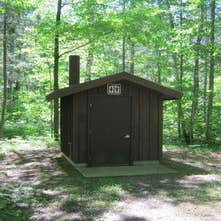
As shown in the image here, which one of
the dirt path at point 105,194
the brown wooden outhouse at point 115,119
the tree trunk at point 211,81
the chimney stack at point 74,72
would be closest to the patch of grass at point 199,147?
the tree trunk at point 211,81

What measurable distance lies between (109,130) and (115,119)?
357mm

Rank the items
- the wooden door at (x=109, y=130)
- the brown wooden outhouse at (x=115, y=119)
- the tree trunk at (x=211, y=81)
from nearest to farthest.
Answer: the brown wooden outhouse at (x=115, y=119), the wooden door at (x=109, y=130), the tree trunk at (x=211, y=81)

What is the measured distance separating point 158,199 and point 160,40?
9.18 m

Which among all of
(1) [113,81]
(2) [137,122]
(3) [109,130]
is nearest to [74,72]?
(1) [113,81]

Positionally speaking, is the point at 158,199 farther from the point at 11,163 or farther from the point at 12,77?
the point at 12,77

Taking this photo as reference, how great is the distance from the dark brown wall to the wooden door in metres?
0.16

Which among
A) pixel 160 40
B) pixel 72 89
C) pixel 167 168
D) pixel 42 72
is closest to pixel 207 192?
pixel 167 168

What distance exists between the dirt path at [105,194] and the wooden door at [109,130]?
107 centimetres

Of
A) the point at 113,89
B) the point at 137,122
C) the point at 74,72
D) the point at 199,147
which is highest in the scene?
the point at 74,72

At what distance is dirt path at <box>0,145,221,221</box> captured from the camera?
6.30 m

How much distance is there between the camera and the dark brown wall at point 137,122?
10625 millimetres

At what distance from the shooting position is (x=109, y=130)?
35.6ft

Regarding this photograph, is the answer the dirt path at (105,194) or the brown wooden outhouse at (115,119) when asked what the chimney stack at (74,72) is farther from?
the dirt path at (105,194)

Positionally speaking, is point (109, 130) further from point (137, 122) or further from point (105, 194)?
point (105, 194)
